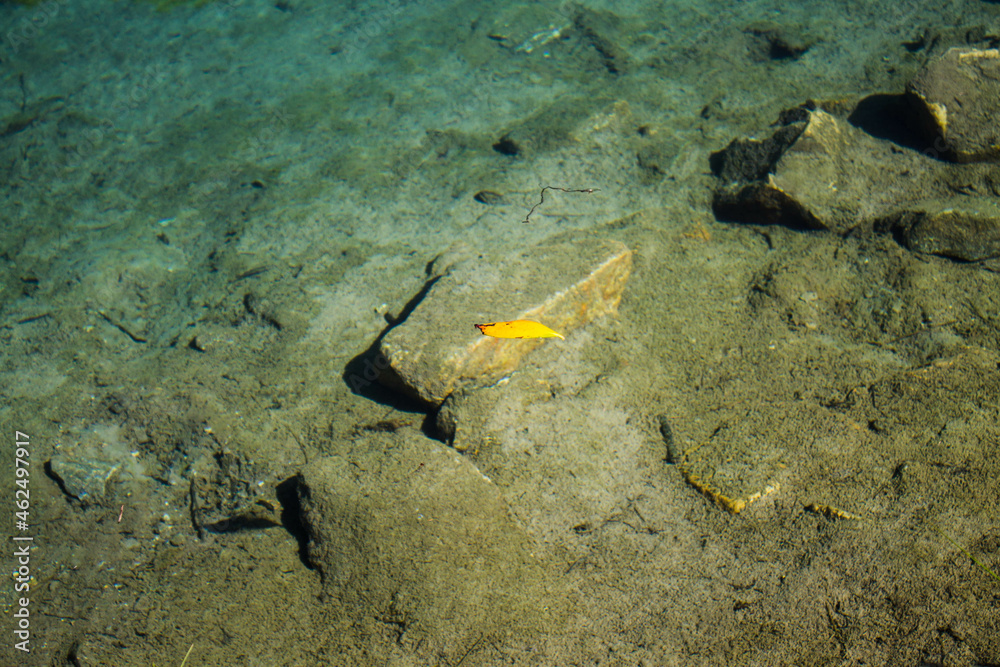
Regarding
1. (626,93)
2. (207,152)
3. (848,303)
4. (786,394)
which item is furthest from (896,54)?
(207,152)

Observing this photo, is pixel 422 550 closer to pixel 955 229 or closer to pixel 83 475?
pixel 83 475

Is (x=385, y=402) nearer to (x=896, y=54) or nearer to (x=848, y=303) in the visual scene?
(x=848, y=303)

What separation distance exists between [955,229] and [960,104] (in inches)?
42.2

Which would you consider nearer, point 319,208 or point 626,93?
point 319,208

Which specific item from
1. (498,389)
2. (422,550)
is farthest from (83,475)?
(498,389)

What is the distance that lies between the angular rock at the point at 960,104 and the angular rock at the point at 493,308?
6.62 feet

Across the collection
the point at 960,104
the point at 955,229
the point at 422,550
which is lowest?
the point at 955,229

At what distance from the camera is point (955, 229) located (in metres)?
3.25

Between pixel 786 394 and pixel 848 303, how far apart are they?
75 cm

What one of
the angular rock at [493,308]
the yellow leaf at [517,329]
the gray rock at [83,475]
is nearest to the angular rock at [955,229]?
the angular rock at [493,308]

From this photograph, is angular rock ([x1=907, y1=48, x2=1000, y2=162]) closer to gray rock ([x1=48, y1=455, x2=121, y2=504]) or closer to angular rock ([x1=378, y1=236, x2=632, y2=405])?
angular rock ([x1=378, y1=236, x2=632, y2=405])

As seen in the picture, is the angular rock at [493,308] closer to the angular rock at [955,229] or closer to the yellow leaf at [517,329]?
the yellow leaf at [517,329]

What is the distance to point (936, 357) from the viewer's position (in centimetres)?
278

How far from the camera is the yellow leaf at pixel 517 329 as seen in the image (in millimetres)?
3002
